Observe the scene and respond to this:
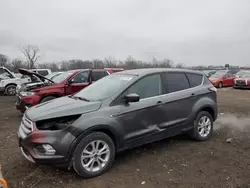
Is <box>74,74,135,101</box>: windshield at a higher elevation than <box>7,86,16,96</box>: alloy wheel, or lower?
higher

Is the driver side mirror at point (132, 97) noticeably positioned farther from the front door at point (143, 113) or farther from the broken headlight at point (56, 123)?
the broken headlight at point (56, 123)

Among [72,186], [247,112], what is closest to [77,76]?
[72,186]

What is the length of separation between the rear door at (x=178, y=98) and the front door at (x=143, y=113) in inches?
7.5

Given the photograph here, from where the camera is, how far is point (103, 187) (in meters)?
3.28

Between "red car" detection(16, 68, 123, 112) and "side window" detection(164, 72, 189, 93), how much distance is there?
4.17 metres

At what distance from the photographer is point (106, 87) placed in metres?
4.44

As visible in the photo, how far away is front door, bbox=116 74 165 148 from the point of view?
3920mm

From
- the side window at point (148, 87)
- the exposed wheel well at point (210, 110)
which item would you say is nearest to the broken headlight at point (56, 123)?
the side window at point (148, 87)

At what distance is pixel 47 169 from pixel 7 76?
13.7 m

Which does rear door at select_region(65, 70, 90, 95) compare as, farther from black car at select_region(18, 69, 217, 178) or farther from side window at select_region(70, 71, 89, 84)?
black car at select_region(18, 69, 217, 178)

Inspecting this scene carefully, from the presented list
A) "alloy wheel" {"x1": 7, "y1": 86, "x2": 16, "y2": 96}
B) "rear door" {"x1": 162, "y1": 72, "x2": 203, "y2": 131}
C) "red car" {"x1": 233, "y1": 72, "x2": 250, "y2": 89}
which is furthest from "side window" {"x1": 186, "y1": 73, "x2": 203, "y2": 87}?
"red car" {"x1": 233, "y1": 72, "x2": 250, "y2": 89}

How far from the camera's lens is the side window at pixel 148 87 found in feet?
13.9

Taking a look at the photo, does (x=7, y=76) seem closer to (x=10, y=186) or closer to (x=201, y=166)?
(x=10, y=186)

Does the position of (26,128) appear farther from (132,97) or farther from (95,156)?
(132,97)
